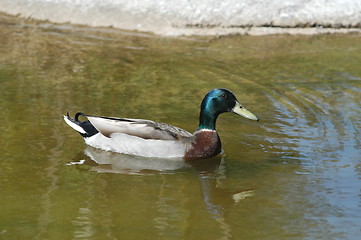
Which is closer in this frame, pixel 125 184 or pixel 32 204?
pixel 32 204

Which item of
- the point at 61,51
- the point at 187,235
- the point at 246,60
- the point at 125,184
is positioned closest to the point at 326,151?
the point at 125,184

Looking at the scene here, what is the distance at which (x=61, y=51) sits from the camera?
13.4m

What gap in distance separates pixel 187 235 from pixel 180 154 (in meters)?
2.36

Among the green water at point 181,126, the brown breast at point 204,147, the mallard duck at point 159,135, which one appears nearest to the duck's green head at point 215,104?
the mallard duck at point 159,135

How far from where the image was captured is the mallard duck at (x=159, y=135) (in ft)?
28.2

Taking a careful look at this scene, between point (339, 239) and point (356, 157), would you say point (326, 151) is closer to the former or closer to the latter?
point (356, 157)

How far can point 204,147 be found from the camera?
8633 mm

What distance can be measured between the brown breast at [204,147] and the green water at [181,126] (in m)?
0.10

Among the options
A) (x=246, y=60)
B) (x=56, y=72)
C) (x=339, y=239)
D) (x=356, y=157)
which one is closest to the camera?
(x=339, y=239)

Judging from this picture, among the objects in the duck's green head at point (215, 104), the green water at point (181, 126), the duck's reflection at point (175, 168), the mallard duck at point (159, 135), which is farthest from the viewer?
the duck's green head at point (215, 104)

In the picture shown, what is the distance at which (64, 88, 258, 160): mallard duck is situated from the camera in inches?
338

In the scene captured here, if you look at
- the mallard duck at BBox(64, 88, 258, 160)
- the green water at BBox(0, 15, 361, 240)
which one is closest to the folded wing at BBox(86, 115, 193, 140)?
the mallard duck at BBox(64, 88, 258, 160)

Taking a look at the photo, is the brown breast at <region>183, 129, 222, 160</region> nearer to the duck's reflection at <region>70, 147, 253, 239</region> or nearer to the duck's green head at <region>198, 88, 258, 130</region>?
the duck's reflection at <region>70, 147, 253, 239</region>

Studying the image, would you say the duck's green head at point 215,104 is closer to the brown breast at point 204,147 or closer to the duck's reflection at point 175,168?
the brown breast at point 204,147
